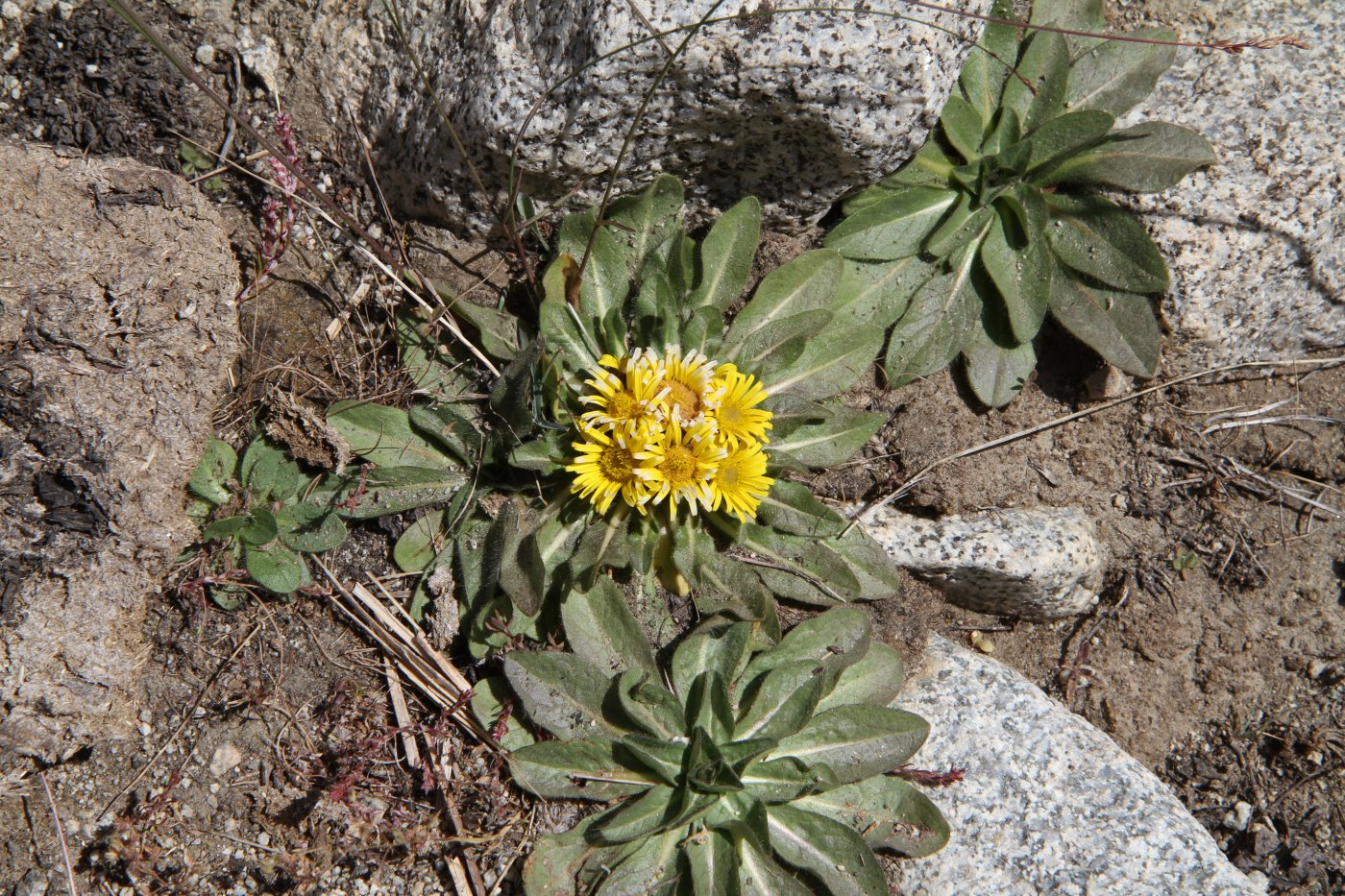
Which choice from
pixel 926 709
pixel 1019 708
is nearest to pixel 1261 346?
pixel 1019 708

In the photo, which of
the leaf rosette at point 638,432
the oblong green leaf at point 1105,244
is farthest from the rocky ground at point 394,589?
the oblong green leaf at point 1105,244

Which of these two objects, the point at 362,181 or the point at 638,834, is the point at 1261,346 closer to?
the point at 638,834

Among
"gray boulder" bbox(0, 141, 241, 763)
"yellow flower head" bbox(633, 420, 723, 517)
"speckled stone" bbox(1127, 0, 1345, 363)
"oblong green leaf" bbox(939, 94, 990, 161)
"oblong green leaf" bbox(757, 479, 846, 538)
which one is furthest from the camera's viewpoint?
"speckled stone" bbox(1127, 0, 1345, 363)

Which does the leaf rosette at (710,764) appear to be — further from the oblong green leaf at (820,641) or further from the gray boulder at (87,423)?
the gray boulder at (87,423)

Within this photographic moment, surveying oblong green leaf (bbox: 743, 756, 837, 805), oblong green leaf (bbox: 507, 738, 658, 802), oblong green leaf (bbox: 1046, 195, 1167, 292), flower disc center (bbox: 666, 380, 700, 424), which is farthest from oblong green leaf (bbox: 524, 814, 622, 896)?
oblong green leaf (bbox: 1046, 195, 1167, 292)

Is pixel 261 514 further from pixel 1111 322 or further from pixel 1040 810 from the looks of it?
pixel 1111 322

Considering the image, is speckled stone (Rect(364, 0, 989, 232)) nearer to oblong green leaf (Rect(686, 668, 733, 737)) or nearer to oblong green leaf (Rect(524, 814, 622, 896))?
oblong green leaf (Rect(686, 668, 733, 737))
